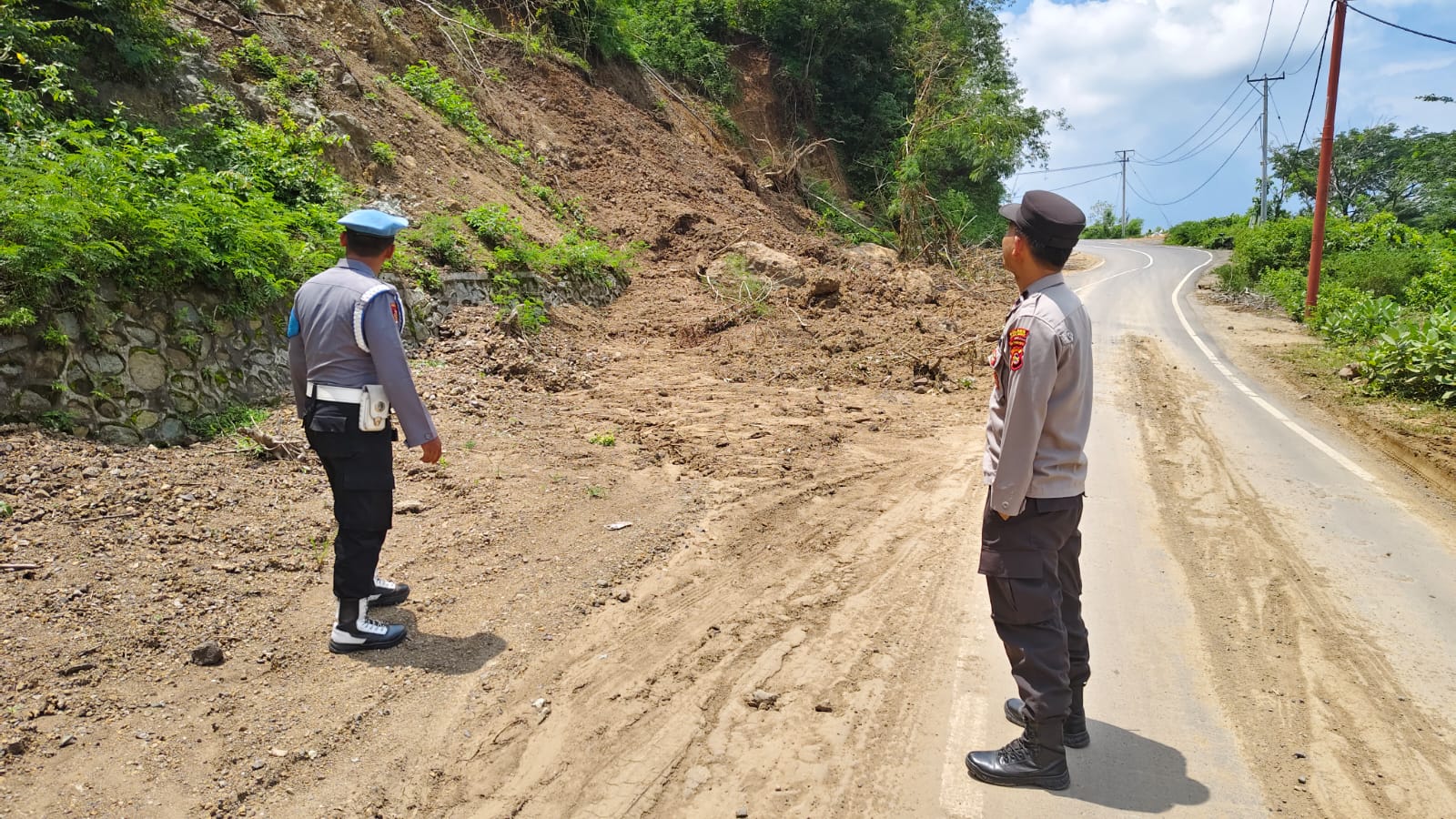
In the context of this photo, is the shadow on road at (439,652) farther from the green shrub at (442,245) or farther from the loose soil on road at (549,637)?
the green shrub at (442,245)

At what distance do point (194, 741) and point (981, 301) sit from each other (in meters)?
15.6

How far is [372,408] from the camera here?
145 inches

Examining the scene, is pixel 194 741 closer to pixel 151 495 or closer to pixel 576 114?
pixel 151 495

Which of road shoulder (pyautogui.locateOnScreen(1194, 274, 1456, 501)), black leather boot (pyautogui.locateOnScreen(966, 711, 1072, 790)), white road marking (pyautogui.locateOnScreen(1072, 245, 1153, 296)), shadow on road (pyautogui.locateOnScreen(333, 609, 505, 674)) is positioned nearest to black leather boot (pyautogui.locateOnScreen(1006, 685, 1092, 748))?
black leather boot (pyautogui.locateOnScreen(966, 711, 1072, 790))

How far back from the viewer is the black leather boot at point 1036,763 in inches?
116

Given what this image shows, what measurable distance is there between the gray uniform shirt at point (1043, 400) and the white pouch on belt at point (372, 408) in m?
2.65

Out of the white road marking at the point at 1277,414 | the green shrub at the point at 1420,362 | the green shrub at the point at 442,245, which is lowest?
the white road marking at the point at 1277,414

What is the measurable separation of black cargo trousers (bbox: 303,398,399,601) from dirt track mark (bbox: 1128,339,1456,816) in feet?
12.4

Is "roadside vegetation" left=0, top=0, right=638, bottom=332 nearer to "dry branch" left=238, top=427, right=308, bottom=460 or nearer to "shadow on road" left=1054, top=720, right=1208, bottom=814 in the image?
"dry branch" left=238, top=427, right=308, bottom=460

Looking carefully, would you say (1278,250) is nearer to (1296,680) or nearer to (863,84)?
(863,84)

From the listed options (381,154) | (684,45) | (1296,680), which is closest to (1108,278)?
(684,45)

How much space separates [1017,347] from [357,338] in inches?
109

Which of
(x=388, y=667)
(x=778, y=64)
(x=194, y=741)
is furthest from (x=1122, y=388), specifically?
(x=778, y=64)

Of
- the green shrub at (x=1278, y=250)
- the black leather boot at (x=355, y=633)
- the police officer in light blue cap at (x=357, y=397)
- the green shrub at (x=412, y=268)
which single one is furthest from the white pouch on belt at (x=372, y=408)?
the green shrub at (x=1278, y=250)
